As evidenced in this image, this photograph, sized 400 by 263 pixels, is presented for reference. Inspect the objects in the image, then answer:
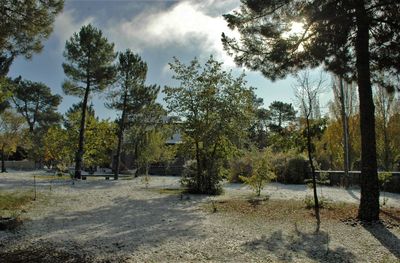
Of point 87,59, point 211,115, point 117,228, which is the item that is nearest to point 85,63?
point 87,59

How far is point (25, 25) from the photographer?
10.9 m

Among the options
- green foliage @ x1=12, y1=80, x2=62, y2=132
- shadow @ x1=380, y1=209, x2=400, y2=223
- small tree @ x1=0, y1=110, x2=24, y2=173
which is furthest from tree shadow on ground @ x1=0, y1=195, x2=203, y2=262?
green foliage @ x1=12, y1=80, x2=62, y2=132

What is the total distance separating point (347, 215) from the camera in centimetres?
1030

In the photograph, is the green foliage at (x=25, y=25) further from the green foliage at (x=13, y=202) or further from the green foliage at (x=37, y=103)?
the green foliage at (x=37, y=103)

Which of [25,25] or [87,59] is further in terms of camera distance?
[87,59]

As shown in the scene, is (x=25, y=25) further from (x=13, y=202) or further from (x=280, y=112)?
(x=280, y=112)

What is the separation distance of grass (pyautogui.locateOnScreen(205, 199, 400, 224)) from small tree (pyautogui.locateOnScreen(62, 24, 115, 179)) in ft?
53.8

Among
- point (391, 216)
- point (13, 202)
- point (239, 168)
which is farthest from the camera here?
point (239, 168)

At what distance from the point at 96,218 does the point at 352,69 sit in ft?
30.7

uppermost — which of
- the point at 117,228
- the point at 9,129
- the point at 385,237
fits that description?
the point at 9,129

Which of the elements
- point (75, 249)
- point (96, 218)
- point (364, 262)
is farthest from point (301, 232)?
point (96, 218)

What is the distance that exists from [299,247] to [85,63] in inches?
921

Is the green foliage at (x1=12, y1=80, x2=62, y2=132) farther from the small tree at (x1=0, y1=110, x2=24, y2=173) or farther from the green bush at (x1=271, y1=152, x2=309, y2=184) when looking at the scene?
the green bush at (x1=271, y1=152, x2=309, y2=184)

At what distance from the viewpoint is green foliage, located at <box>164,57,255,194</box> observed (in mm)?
17297
